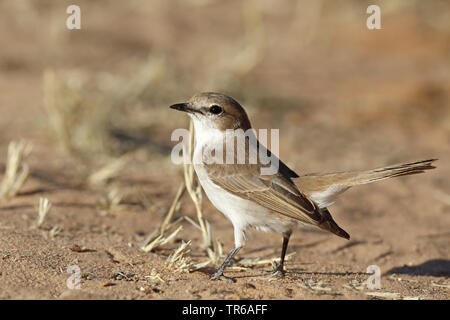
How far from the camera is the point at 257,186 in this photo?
18.5 feet

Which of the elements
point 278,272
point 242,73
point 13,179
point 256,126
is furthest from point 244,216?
point 242,73

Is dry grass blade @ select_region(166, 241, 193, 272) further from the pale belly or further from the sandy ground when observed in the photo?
the pale belly

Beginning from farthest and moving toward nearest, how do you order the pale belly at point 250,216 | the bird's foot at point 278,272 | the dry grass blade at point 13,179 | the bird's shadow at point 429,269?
the dry grass blade at point 13,179
the bird's shadow at point 429,269
the pale belly at point 250,216
the bird's foot at point 278,272

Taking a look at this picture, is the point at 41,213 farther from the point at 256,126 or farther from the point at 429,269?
the point at 256,126

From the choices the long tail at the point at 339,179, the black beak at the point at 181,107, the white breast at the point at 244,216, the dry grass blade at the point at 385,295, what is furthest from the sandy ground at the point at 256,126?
the black beak at the point at 181,107

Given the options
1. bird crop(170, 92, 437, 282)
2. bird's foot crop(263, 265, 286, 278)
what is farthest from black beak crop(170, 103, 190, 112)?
bird's foot crop(263, 265, 286, 278)

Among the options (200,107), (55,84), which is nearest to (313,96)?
(55,84)

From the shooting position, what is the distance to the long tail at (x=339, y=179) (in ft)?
16.9

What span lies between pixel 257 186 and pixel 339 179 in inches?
28.8

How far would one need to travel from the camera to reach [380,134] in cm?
1160

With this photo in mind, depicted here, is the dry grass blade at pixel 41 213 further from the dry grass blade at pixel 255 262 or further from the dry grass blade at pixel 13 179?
the dry grass blade at pixel 255 262

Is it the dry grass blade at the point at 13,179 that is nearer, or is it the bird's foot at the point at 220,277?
the bird's foot at the point at 220,277

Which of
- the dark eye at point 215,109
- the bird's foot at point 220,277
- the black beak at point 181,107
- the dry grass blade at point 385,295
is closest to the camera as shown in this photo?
the dry grass blade at point 385,295

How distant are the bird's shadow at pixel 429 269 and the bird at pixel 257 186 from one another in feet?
4.01
